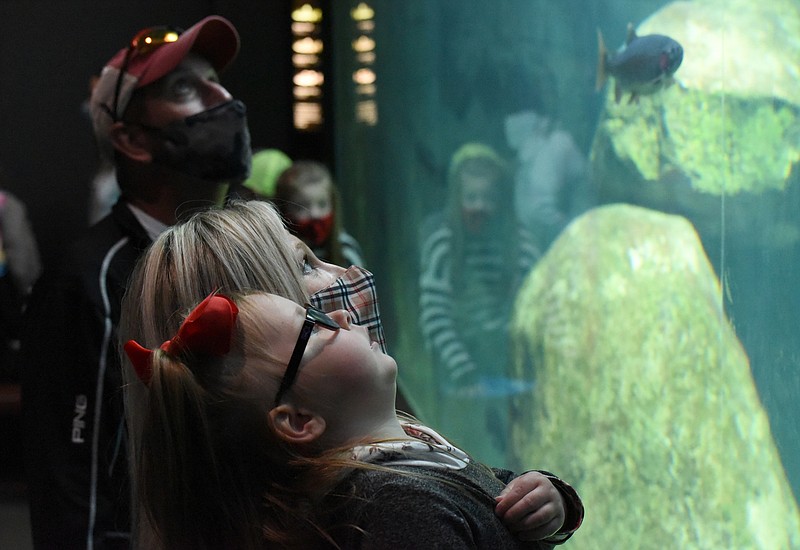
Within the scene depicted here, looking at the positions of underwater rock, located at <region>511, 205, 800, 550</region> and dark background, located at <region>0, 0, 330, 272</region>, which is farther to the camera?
dark background, located at <region>0, 0, 330, 272</region>

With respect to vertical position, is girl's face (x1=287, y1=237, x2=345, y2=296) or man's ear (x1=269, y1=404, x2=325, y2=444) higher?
girl's face (x1=287, y1=237, x2=345, y2=296)

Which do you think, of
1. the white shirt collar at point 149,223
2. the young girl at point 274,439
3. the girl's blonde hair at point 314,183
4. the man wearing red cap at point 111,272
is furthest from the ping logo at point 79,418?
the girl's blonde hair at point 314,183

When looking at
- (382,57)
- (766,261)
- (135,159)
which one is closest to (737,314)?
(766,261)

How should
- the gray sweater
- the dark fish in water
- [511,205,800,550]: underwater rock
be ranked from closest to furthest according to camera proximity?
the gray sweater, [511,205,800,550]: underwater rock, the dark fish in water

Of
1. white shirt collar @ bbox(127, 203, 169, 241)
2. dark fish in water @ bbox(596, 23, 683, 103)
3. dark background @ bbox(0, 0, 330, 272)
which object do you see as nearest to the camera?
white shirt collar @ bbox(127, 203, 169, 241)

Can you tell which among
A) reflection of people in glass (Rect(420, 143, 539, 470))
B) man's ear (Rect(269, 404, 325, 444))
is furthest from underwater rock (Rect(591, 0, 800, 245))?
man's ear (Rect(269, 404, 325, 444))

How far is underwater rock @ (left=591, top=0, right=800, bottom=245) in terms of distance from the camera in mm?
2295

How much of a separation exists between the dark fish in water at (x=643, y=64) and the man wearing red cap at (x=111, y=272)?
1.21 meters

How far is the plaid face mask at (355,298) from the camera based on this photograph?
1498 millimetres

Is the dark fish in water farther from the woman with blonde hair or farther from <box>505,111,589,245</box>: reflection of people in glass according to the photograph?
the woman with blonde hair

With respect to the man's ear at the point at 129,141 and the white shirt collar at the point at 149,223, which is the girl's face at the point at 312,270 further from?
the man's ear at the point at 129,141

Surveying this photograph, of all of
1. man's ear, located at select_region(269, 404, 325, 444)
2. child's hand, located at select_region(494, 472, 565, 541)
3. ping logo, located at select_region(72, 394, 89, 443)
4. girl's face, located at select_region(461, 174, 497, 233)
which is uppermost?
man's ear, located at select_region(269, 404, 325, 444)

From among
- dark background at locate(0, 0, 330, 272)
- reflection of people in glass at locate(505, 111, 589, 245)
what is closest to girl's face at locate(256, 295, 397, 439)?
reflection of people in glass at locate(505, 111, 589, 245)

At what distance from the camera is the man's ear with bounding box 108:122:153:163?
7.23ft
